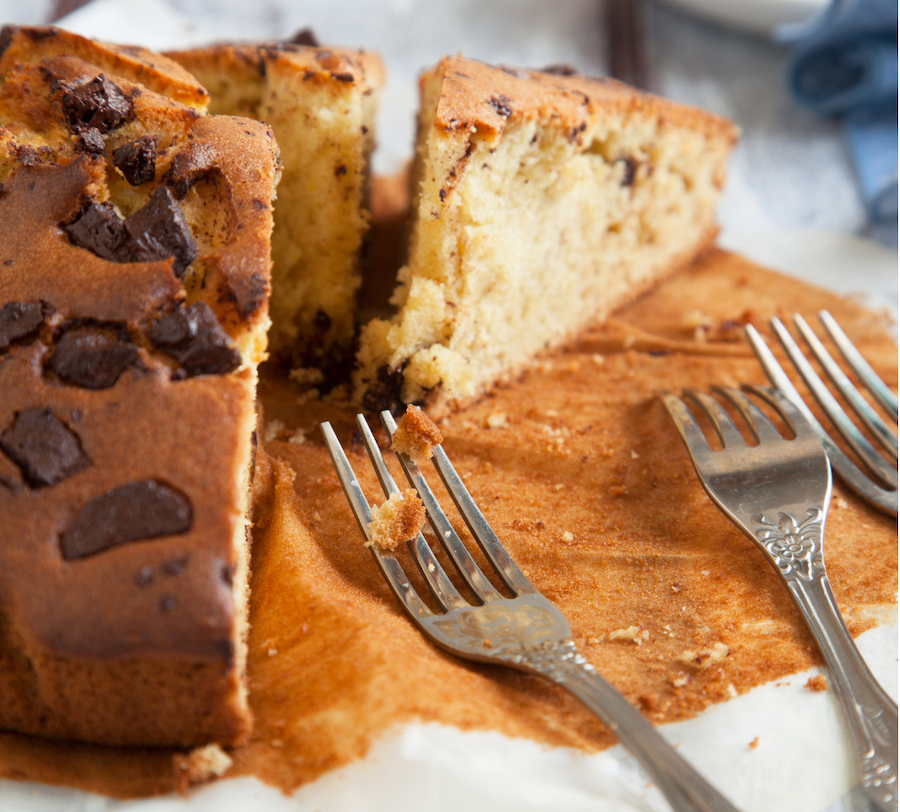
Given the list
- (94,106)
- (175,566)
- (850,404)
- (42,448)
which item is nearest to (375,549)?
(175,566)

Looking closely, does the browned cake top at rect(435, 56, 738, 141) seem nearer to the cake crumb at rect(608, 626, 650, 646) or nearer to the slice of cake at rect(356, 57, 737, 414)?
the slice of cake at rect(356, 57, 737, 414)

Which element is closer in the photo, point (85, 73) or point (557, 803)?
point (557, 803)

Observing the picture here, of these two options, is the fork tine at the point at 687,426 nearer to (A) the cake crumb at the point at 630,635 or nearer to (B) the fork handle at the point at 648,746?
(A) the cake crumb at the point at 630,635

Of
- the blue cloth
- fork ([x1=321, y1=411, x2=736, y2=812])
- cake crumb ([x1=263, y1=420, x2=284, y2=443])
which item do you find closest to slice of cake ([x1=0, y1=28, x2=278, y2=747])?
fork ([x1=321, y1=411, x2=736, y2=812])

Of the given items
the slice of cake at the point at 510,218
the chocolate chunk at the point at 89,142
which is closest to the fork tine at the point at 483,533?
the slice of cake at the point at 510,218

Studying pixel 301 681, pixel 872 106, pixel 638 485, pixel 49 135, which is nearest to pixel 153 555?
pixel 301 681

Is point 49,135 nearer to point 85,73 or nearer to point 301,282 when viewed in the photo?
point 85,73

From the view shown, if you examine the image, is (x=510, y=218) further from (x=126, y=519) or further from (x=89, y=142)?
(x=126, y=519)
